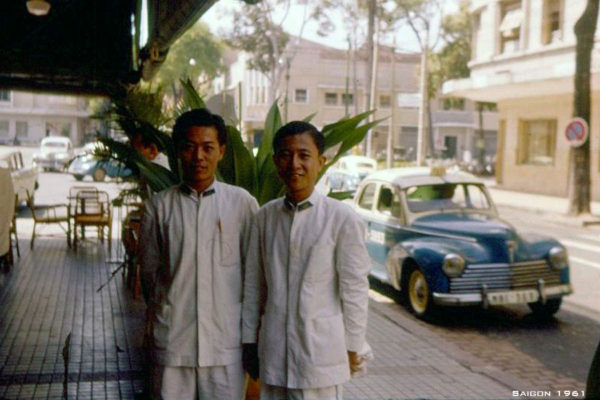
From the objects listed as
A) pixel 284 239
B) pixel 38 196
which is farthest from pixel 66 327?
pixel 38 196

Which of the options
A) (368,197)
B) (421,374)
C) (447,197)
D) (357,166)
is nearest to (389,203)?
(368,197)

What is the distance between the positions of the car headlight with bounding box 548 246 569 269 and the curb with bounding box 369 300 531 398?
1.60 metres

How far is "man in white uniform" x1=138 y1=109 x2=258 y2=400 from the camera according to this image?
2.91 metres

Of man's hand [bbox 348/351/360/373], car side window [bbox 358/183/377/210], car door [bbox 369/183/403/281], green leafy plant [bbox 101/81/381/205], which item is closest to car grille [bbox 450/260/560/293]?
car door [bbox 369/183/403/281]

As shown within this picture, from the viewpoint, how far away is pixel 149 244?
121 inches

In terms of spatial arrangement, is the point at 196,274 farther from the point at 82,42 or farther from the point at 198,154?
the point at 82,42

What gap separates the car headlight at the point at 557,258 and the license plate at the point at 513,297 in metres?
0.42

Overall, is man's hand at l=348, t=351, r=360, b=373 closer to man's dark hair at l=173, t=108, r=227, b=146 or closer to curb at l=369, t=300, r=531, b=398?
man's dark hair at l=173, t=108, r=227, b=146

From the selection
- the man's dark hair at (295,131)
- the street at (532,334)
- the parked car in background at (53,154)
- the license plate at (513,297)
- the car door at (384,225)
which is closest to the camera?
the man's dark hair at (295,131)

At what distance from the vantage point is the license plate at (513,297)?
7445 mm

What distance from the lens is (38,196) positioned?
78.5ft

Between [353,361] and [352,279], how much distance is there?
14.4 inches

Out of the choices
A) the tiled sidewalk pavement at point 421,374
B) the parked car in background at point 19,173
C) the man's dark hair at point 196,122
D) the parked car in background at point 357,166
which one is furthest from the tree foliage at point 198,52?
the man's dark hair at point 196,122

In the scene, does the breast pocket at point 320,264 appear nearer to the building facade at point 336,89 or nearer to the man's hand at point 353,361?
the man's hand at point 353,361
